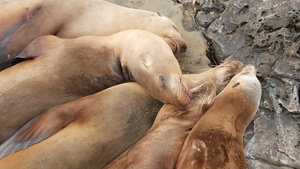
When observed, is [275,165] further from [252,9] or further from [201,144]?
[252,9]

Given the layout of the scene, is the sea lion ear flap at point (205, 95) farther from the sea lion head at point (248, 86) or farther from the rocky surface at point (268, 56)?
the rocky surface at point (268, 56)

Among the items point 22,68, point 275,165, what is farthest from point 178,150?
point 22,68

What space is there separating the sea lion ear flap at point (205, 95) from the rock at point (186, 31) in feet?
3.37

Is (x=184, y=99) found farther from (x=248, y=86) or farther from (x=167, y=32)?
(x=167, y=32)

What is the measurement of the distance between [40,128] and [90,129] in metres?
0.54

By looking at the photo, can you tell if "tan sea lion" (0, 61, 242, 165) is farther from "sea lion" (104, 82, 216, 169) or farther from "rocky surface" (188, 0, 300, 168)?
"rocky surface" (188, 0, 300, 168)

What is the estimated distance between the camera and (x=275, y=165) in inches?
116

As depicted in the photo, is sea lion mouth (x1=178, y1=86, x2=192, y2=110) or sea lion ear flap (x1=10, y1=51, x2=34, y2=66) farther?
sea lion ear flap (x1=10, y1=51, x2=34, y2=66)

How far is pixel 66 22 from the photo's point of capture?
379cm

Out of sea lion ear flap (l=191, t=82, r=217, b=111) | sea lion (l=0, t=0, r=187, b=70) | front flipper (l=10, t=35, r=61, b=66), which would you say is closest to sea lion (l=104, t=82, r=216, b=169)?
sea lion ear flap (l=191, t=82, r=217, b=111)

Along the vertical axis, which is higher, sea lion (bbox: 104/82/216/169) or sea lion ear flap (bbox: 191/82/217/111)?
sea lion ear flap (bbox: 191/82/217/111)

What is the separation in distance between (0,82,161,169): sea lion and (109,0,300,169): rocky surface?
3.82 feet

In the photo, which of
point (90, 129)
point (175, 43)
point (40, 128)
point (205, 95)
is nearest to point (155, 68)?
point (205, 95)

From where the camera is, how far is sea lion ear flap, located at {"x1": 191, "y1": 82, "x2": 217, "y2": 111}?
2865 millimetres
